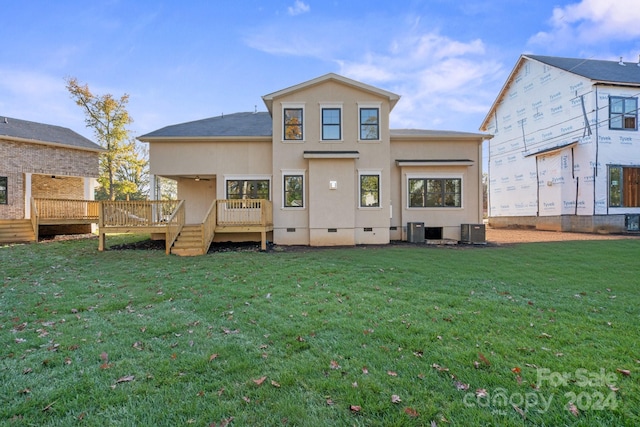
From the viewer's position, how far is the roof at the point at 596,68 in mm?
17734

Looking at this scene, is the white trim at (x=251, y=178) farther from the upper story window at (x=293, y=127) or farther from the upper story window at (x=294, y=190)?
the upper story window at (x=293, y=127)

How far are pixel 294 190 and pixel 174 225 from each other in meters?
5.11

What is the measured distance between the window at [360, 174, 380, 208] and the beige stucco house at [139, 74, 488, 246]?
0.15 ft

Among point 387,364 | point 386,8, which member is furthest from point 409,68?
point 387,364

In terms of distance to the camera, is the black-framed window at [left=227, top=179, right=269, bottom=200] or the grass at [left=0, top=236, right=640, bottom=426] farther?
the black-framed window at [left=227, top=179, right=269, bottom=200]

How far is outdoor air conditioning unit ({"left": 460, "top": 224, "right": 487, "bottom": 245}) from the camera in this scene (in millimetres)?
13477

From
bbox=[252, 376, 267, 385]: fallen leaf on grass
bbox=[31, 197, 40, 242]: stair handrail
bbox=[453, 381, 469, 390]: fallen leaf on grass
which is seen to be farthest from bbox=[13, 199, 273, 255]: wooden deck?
bbox=[453, 381, 469, 390]: fallen leaf on grass

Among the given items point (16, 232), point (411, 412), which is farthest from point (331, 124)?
point (16, 232)

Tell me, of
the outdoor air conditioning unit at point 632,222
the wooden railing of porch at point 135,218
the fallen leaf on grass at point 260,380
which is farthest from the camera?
the outdoor air conditioning unit at point 632,222

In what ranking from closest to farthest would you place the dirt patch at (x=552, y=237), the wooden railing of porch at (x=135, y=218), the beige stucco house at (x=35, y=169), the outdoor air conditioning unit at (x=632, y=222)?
the wooden railing of porch at (x=135, y=218), the dirt patch at (x=552, y=237), the beige stucco house at (x=35, y=169), the outdoor air conditioning unit at (x=632, y=222)

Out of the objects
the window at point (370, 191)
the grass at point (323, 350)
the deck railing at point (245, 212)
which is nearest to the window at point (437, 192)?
the window at point (370, 191)

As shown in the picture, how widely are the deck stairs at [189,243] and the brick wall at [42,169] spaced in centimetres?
1308

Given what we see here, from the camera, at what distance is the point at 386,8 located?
15.1 m

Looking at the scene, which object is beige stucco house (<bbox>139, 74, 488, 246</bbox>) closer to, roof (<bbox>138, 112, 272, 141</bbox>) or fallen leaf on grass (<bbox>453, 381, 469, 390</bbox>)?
roof (<bbox>138, 112, 272, 141</bbox>)
